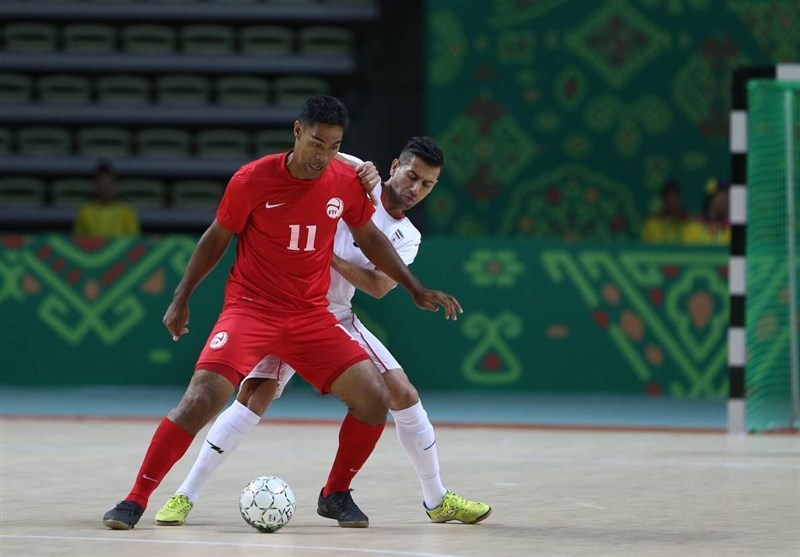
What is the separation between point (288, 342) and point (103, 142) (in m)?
11.8

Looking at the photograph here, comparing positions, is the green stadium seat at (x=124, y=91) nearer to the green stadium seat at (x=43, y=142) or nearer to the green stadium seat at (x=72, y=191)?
the green stadium seat at (x=43, y=142)

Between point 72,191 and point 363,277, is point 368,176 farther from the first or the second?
point 72,191

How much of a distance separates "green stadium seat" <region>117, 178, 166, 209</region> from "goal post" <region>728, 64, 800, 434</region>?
7649mm

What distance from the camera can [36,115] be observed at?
57.9 ft

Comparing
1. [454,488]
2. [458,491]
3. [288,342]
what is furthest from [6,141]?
[288,342]

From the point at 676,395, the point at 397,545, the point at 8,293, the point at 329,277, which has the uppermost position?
the point at 329,277

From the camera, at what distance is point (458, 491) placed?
315 inches

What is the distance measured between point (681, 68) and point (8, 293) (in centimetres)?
845

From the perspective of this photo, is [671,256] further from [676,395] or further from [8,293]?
[8,293]

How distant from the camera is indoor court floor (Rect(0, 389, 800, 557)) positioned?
238 inches

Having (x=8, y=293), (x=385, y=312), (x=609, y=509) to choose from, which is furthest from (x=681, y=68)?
(x=609, y=509)

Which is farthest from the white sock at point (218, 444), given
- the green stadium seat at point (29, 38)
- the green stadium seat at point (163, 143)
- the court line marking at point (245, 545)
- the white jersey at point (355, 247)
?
the green stadium seat at point (29, 38)

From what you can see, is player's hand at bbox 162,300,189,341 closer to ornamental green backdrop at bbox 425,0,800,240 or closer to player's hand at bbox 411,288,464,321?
player's hand at bbox 411,288,464,321

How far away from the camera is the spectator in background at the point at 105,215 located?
14.8 metres
